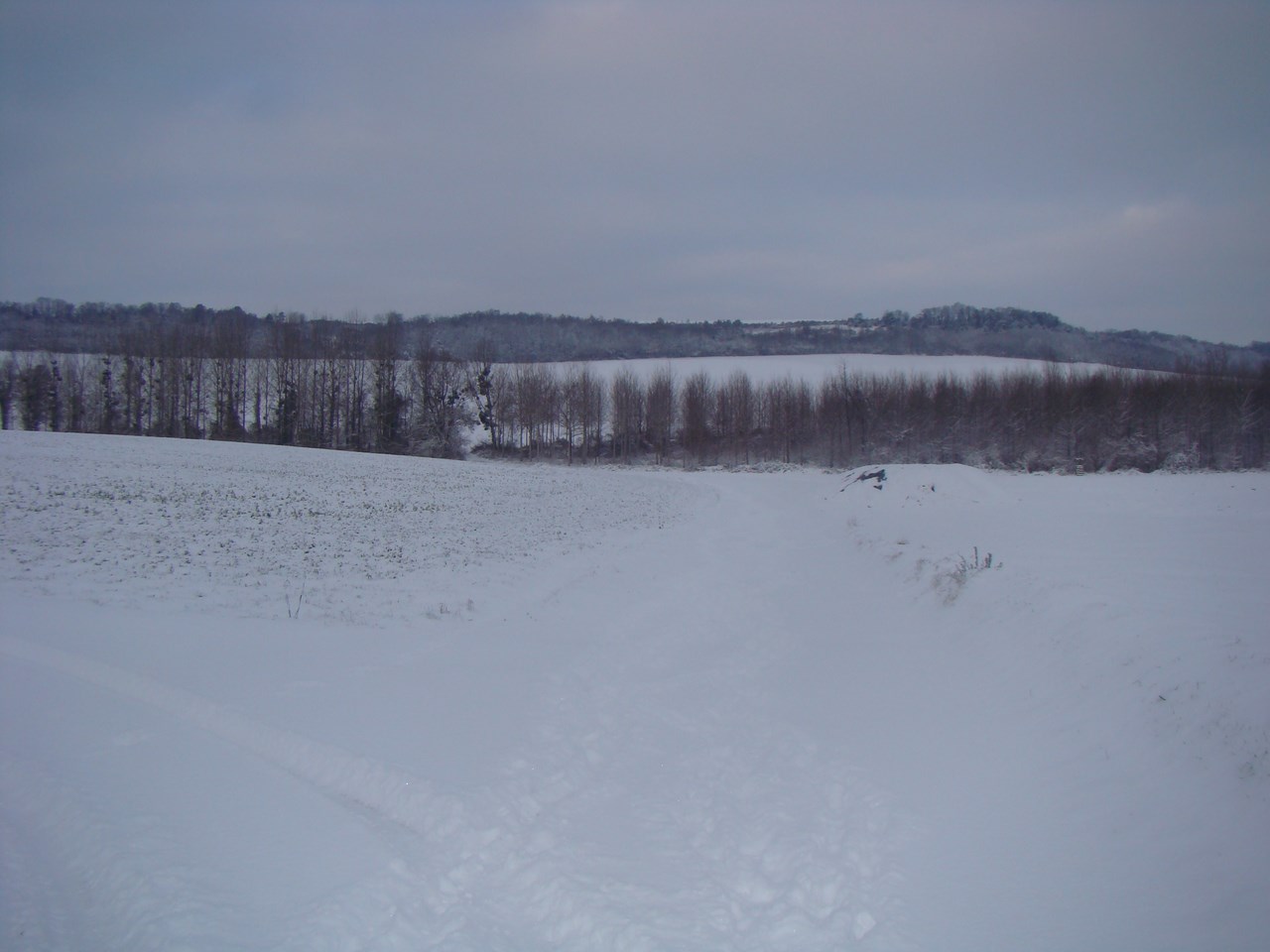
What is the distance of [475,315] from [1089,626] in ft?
508

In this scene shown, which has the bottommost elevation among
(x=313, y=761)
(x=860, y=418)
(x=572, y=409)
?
(x=313, y=761)

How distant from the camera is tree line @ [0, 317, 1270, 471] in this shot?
63969mm

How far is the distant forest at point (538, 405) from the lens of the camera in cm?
6334

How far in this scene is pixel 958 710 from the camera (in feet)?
28.4

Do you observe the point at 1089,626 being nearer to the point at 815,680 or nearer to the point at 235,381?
the point at 815,680

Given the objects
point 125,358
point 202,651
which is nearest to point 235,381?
point 125,358

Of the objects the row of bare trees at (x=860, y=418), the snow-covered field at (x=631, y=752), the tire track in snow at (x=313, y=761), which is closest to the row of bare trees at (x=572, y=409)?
the row of bare trees at (x=860, y=418)

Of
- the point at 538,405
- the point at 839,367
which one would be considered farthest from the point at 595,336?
the point at 538,405

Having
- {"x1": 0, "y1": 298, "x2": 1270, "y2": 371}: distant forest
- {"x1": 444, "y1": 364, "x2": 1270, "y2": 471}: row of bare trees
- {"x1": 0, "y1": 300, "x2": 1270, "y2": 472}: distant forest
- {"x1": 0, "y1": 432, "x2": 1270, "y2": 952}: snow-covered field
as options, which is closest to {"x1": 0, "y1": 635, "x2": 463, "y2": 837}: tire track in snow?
{"x1": 0, "y1": 432, "x2": 1270, "y2": 952}: snow-covered field

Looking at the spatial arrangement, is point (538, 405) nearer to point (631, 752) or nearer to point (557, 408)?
point (557, 408)

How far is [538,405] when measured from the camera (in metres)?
75.1

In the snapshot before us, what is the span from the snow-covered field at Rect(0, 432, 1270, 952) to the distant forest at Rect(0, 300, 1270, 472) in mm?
54869

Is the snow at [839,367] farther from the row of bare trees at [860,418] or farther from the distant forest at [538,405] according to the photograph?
the distant forest at [538,405]

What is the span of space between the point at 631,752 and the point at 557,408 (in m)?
70.6
